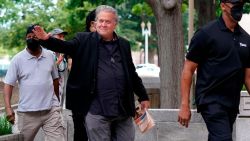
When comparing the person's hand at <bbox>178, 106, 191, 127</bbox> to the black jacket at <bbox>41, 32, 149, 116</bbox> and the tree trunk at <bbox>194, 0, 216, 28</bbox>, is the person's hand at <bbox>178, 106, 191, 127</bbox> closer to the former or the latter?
the black jacket at <bbox>41, 32, 149, 116</bbox>

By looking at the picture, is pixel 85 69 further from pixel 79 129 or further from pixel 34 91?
pixel 34 91

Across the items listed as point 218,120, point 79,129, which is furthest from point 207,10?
point 218,120

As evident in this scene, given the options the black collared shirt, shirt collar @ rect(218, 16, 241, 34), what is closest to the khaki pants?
the black collared shirt

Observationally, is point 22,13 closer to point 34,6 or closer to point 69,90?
point 34,6

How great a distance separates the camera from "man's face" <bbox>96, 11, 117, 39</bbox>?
240 inches

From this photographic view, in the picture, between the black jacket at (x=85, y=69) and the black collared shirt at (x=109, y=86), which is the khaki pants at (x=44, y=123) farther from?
the black collared shirt at (x=109, y=86)

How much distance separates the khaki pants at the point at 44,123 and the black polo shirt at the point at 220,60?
2.22 meters

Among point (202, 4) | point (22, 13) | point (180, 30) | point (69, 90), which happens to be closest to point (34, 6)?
point (22, 13)

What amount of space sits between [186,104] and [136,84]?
709 mm

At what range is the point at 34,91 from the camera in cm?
748

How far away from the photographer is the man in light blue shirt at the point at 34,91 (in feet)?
24.6

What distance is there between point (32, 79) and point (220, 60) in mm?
2445

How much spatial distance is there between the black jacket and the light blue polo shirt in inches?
50.2

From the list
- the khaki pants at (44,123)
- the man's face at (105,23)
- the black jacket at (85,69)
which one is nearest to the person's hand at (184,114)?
the black jacket at (85,69)
